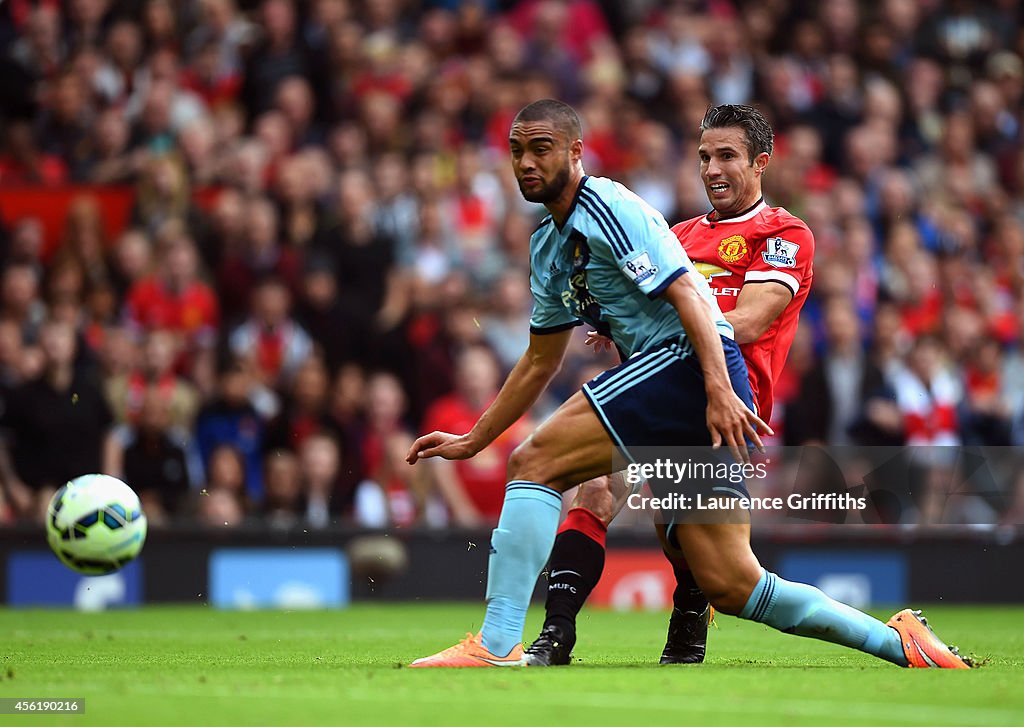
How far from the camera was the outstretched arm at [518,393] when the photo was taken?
22.5 ft

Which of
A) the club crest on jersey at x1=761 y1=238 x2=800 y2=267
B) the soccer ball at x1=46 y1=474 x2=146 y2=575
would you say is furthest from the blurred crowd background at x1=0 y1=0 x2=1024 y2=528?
the club crest on jersey at x1=761 y1=238 x2=800 y2=267

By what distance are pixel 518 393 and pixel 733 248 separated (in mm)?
1244

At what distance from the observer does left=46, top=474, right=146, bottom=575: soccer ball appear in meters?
8.06

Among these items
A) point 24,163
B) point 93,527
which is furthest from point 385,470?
point 93,527

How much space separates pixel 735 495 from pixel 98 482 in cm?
351

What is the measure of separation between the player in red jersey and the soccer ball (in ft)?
7.62

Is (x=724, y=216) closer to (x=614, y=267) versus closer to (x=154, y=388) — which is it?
(x=614, y=267)

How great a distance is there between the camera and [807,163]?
1622 centimetres

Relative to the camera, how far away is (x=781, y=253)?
7207 millimetres

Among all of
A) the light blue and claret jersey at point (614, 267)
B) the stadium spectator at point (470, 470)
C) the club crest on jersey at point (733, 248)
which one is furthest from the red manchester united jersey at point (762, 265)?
the stadium spectator at point (470, 470)

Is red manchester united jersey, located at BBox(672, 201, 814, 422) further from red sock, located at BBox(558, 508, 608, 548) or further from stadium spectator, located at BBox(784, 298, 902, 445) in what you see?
stadium spectator, located at BBox(784, 298, 902, 445)

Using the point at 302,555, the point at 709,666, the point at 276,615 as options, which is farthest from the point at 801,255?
the point at 302,555

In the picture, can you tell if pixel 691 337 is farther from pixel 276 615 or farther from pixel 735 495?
pixel 276 615

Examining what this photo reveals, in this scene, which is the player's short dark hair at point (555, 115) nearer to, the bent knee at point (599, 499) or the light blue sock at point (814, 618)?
the bent knee at point (599, 499)
